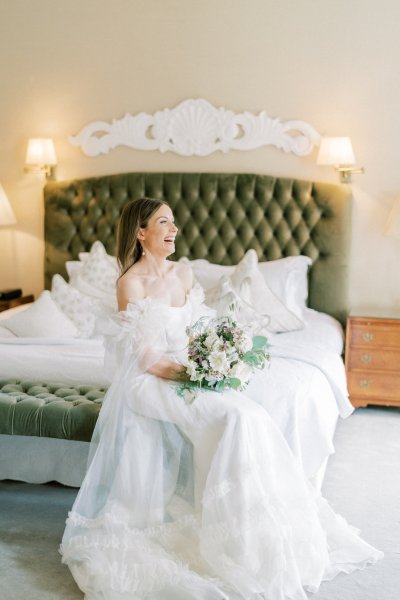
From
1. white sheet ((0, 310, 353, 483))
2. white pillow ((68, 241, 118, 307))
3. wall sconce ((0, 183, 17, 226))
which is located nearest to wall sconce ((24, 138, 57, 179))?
wall sconce ((0, 183, 17, 226))

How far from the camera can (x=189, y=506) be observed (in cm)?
305

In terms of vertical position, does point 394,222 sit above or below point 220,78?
below

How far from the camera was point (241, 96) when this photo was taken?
19.2ft

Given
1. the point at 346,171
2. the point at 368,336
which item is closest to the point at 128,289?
the point at 368,336

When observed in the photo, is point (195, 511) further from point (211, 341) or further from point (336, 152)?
point (336, 152)

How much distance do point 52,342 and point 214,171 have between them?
7.00 feet

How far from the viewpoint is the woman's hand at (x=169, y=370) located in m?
3.24

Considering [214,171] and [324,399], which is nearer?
[324,399]

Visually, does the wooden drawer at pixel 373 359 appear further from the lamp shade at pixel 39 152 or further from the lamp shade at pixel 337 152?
the lamp shade at pixel 39 152

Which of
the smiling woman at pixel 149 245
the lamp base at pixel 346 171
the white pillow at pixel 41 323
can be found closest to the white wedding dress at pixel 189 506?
the smiling woman at pixel 149 245

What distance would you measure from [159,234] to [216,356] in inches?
29.5

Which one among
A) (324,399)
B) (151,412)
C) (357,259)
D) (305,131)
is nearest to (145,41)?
(305,131)

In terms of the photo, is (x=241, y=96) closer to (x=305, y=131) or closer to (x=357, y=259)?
(x=305, y=131)

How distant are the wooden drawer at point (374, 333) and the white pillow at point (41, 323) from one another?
6.28ft
